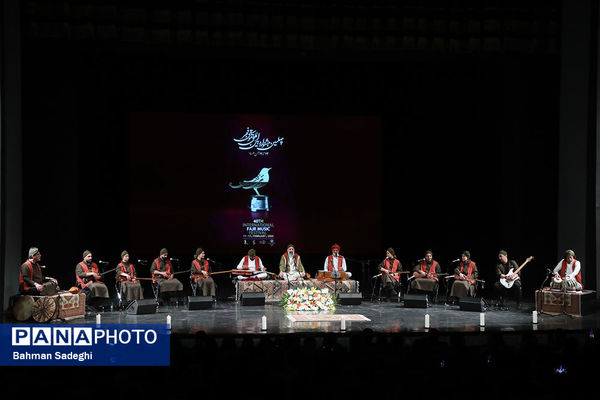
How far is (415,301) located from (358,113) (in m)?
5.37

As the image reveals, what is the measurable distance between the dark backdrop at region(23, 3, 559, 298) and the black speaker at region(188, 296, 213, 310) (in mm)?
3107

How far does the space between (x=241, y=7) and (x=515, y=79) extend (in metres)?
6.63

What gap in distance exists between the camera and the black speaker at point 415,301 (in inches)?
521

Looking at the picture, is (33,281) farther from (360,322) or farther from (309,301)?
(360,322)

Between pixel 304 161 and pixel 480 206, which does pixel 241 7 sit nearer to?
pixel 304 161

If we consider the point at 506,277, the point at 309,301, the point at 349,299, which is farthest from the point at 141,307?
the point at 506,277


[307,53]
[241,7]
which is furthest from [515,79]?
[241,7]

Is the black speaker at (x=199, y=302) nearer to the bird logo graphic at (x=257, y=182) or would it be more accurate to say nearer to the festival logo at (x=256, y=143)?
the bird logo graphic at (x=257, y=182)

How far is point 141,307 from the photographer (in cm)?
1199

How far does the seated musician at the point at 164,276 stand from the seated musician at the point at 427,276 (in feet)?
16.8

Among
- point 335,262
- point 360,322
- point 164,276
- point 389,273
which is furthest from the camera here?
point 335,262

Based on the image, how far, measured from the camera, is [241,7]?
45.4 ft

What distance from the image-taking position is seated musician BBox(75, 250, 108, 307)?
12289 millimetres

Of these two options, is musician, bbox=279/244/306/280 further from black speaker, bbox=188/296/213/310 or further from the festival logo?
the festival logo
